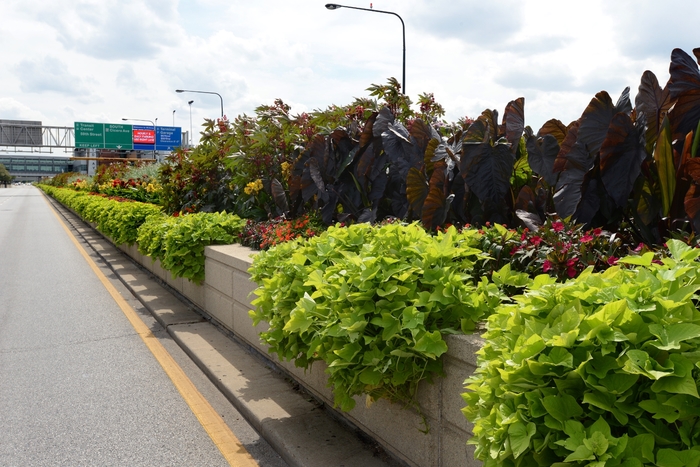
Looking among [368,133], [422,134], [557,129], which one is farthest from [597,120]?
[368,133]

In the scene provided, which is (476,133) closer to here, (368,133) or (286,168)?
(368,133)

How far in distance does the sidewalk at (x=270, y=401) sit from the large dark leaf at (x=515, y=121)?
262 cm

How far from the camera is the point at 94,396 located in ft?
16.6

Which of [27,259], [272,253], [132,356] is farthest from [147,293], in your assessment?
[27,259]

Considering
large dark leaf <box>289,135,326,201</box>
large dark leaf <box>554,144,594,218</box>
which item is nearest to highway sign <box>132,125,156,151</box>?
large dark leaf <box>289,135,326,201</box>

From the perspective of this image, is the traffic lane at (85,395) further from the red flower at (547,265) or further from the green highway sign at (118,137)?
the green highway sign at (118,137)

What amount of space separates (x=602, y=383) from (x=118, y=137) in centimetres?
6643

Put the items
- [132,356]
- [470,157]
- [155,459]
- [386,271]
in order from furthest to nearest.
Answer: [132,356] < [470,157] < [155,459] < [386,271]

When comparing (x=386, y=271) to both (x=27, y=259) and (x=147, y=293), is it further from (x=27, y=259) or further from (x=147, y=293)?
(x=27, y=259)

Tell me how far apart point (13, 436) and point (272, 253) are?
222cm

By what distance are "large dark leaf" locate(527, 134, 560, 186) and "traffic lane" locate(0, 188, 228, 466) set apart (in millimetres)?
3076

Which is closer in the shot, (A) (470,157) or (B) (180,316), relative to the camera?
(A) (470,157)

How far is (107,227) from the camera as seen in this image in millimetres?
14055

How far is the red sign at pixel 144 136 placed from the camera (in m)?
64.0
